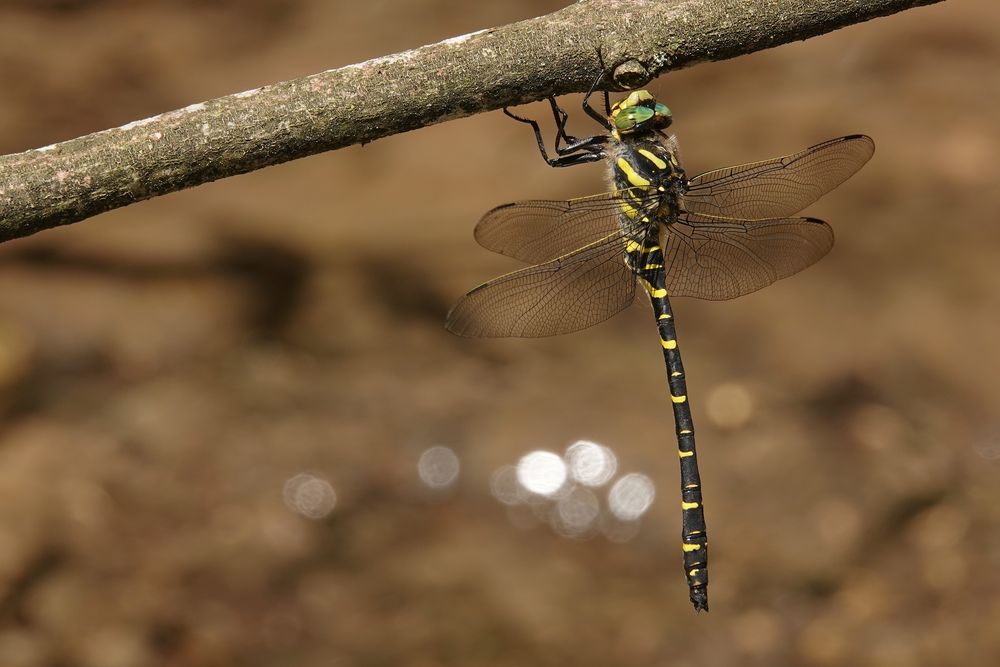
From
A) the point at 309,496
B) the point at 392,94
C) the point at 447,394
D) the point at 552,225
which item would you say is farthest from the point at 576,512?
the point at 392,94

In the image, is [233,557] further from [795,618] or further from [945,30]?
[945,30]

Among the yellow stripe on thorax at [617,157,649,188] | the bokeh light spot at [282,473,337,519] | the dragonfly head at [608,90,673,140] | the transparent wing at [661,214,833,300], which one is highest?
the dragonfly head at [608,90,673,140]

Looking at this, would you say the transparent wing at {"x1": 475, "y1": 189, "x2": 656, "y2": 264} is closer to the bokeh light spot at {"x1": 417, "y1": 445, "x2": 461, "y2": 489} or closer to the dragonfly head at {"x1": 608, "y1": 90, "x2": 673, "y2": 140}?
the dragonfly head at {"x1": 608, "y1": 90, "x2": 673, "y2": 140}

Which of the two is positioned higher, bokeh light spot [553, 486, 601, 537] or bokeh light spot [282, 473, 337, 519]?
bokeh light spot [282, 473, 337, 519]

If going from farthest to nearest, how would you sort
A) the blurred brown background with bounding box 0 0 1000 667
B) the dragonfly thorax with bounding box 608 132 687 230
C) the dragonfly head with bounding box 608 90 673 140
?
the blurred brown background with bounding box 0 0 1000 667 → the dragonfly thorax with bounding box 608 132 687 230 → the dragonfly head with bounding box 608 90 673 140

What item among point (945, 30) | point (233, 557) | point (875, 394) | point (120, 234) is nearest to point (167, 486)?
point (233, 557)

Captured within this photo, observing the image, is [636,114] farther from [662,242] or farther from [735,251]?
[735,251]

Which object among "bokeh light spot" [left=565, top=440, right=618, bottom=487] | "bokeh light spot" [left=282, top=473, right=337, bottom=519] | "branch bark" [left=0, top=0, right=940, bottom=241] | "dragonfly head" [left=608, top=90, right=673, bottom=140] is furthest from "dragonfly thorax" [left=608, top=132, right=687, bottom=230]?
"bokeh light spot" [left=282, top=473, right=337, bottom=519]

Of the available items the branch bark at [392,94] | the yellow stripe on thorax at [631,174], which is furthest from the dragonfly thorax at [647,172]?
the branch bark at [392,94]
